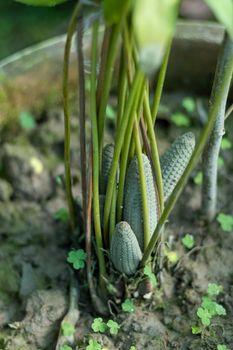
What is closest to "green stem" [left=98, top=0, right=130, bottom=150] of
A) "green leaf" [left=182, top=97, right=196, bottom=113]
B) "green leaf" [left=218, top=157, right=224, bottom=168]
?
"green leaf" [left=218, top=157, right=224, bottom=168]

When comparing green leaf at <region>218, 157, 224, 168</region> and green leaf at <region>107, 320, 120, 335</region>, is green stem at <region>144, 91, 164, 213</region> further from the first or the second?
green leaf at <region>218, 157, 224, 168</region>

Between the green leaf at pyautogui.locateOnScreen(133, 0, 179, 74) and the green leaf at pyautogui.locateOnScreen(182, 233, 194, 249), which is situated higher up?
the green leaf at pyautogui.locateOnScreen(133, 0, 179, 74)

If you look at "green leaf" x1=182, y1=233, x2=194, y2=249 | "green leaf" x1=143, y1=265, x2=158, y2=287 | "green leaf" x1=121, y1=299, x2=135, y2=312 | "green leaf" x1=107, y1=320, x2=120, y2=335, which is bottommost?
"green leaf" x1=107, y1=320, x2=120, y2=335

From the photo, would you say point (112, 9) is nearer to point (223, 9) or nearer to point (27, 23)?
point (223, 9)

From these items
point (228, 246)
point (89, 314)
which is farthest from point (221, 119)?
point (89, 314)

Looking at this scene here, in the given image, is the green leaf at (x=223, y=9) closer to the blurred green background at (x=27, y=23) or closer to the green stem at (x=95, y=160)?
the green stem at (x=95, y=160)

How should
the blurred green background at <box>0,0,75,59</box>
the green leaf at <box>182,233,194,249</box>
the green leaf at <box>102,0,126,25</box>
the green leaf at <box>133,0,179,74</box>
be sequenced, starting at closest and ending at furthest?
1. the green leaf at <box>133,0,179,74</box>
2. the green leaf at <box>102,0,126,25</box>
3. the green leaf at <box>182,233,194,249</box>
4. the blurred green background at <box>0,0,75,59</box>

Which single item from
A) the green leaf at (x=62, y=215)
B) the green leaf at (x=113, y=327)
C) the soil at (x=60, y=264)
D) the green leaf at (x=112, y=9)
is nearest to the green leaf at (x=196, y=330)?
the soil at (x=60, y=264)
